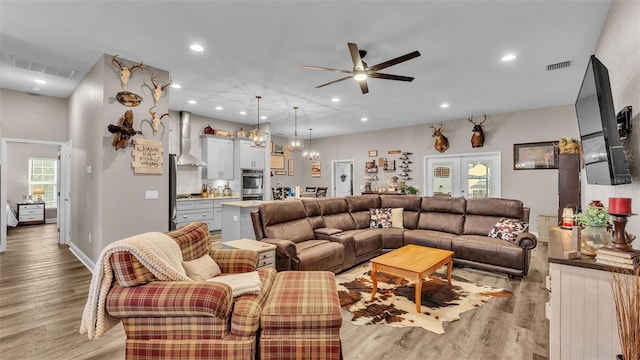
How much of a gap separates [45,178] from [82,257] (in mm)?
5836

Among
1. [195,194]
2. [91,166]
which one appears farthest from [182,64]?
[195,194]

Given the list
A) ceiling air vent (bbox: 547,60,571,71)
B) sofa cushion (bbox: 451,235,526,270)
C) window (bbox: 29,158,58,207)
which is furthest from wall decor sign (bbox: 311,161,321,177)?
window (bbox: 29,158,58,207)

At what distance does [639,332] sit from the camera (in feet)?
4.24

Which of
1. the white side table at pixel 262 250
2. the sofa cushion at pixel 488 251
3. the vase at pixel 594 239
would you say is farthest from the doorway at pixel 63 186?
the vase at pixel 594 239

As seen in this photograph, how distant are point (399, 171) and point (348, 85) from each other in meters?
4.08

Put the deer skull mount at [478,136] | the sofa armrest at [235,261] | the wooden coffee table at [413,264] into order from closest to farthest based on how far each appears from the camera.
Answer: the sofa armrest at [235,261] < the wooden coffee table at [413,264] < the deer skull mount at [478,136]

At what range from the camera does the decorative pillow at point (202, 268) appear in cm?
208

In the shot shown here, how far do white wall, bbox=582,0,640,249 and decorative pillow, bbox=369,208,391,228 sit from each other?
9.21 ft

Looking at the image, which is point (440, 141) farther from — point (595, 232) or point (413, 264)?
point (595, 232)

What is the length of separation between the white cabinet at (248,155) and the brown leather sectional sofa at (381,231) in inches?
132

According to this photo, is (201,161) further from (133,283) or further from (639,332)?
(639,332)

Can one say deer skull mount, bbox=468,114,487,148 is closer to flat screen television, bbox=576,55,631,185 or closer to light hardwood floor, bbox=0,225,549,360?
light hardwood floor, bbox=0,225,549,360

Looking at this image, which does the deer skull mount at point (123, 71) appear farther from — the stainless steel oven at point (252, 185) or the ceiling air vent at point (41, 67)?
the stainless steel oven at point (252, 185)

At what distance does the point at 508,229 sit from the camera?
4.04 m
